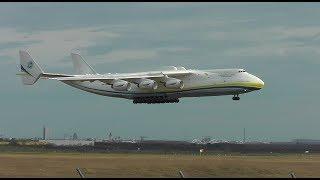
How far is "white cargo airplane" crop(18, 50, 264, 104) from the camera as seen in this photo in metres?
69.3

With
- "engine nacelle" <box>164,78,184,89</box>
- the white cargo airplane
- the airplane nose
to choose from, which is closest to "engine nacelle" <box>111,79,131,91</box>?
the white cargo airplane

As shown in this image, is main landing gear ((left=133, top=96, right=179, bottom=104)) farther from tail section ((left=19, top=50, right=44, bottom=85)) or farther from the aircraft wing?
tail section ((left=19, top=50, right=44, bottom=85))

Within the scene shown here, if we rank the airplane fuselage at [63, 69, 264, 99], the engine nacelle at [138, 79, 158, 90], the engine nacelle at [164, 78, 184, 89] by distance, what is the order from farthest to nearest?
1. the engine nacelle at [164, 78, 184, 89]
2. the engine nacelle at [138, 79, 158, 90]
3. the airplane fuselage at [63, 69, 264, 99]

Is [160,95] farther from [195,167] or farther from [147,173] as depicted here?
[147,173]

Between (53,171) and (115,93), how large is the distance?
95.3ft

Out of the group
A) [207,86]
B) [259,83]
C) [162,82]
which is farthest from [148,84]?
[259,83]

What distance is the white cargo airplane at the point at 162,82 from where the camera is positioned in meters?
69.3

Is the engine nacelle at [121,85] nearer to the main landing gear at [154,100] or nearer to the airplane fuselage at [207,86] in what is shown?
the airplane fuselage at [207,86]

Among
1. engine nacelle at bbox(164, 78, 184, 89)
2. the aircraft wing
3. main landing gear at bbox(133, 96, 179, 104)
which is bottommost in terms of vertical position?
main landing gear at bbox(133, 96, 179, 104)

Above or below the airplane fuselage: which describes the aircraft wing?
above

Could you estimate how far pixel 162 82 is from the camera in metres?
73.3

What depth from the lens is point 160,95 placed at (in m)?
73.5

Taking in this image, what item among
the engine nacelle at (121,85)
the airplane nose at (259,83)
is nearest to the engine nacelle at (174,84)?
the engine nacelle at (121,85)

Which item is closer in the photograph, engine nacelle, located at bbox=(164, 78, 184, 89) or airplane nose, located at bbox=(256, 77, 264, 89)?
airplane nose, located at bbox=(256, 77, 264, 89)
